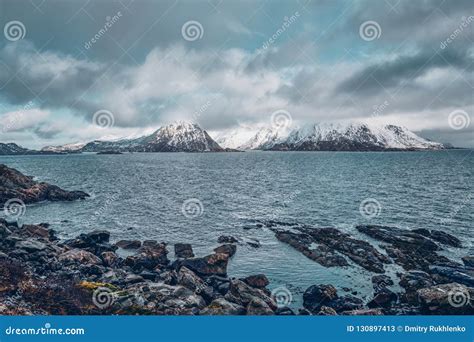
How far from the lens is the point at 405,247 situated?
107ft

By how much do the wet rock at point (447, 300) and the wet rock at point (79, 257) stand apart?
76.2ft

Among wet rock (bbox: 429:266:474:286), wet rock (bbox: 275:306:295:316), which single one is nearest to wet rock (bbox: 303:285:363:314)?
wet rock (bbox: 275:306:295:316)

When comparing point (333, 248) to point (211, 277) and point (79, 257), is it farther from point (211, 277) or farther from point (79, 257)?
point (79, 257)

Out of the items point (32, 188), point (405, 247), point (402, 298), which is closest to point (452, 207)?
point (405, 247)

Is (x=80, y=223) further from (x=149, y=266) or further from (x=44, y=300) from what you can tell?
(x=44, y=300)

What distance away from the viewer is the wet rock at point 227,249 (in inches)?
1208

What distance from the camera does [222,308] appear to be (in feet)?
61.2

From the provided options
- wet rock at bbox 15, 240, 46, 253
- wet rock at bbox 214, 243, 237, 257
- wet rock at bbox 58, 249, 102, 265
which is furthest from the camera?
wet rock at bbox 214, 243, 237, 257

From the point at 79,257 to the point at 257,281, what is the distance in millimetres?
14147

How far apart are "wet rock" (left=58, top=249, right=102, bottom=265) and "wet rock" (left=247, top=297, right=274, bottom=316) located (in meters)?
14.0

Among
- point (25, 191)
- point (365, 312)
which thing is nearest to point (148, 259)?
point (365, 312)

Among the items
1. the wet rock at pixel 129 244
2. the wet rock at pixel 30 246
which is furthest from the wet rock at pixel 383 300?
the wet rock at pixel 30 246

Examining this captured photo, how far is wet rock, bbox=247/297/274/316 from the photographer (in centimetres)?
1898

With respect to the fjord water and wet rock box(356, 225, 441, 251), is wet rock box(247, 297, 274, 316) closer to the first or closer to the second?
the fjord water
